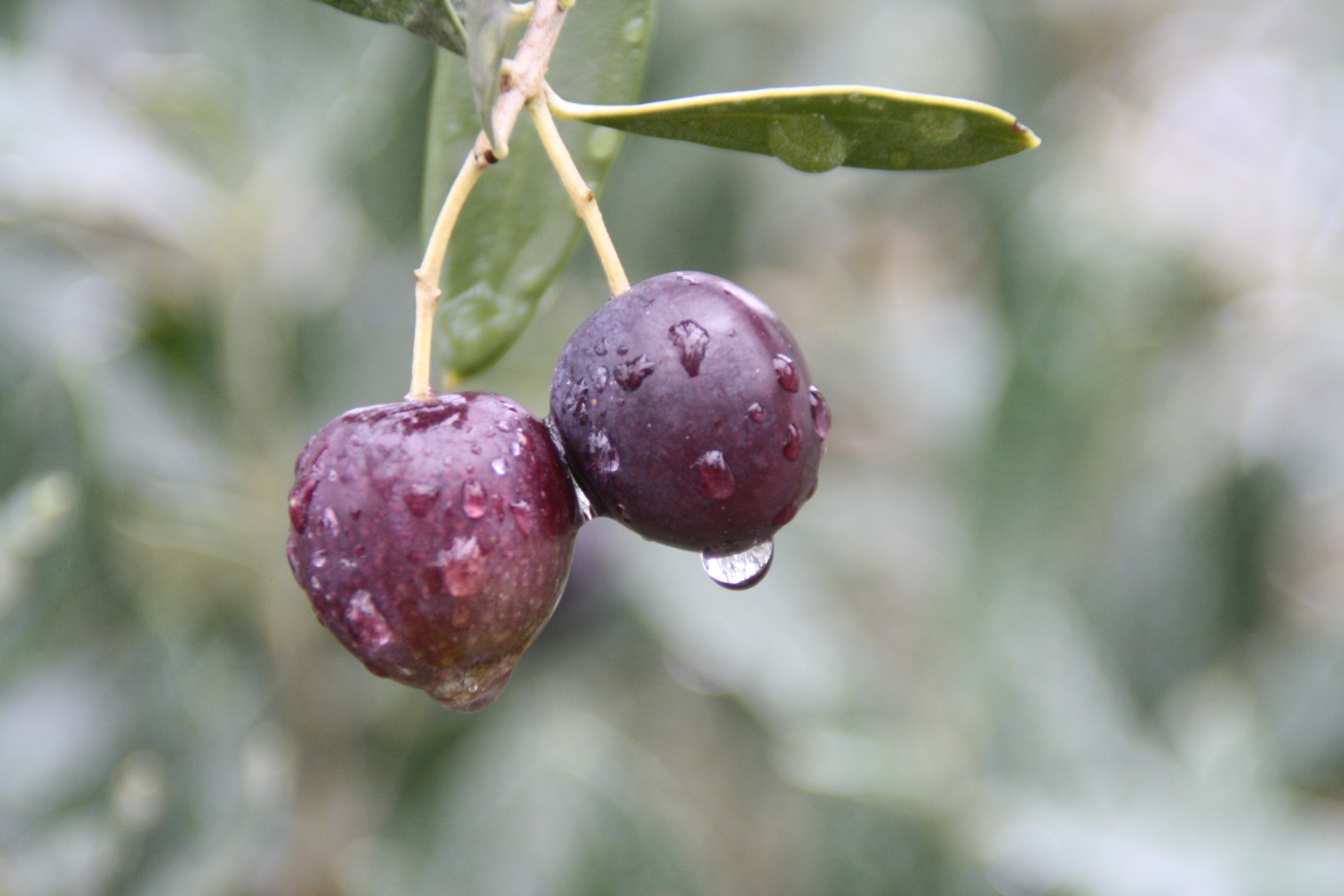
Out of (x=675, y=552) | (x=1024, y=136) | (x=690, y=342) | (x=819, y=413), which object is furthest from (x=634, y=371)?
(x=675, y=552)

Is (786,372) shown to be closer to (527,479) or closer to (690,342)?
(690,342)

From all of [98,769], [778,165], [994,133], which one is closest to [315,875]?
[98,769]

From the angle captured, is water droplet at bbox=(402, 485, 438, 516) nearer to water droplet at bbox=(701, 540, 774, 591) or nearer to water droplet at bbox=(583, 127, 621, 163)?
water droplet at bbox=(701, 540, 774, 591)

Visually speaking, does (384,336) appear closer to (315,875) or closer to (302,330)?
(302,330)

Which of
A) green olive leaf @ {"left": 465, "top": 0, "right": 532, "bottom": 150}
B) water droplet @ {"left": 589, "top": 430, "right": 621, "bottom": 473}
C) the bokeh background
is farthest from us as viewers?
the bokeh background

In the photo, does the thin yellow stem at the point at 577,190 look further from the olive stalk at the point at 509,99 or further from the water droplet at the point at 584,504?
the water droplet at the point at 584,504

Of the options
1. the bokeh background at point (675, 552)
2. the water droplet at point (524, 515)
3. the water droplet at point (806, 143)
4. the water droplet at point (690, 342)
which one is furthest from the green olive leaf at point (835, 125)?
the bokeh background at point (675, 552)

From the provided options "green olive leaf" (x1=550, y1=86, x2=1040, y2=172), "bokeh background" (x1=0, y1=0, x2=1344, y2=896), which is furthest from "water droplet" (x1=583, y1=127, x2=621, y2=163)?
"bokeh background" (x1=0, y1=0, x2=1344, y2=896)
